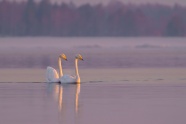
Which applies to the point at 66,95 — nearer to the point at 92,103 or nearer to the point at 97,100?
the point at 97,100

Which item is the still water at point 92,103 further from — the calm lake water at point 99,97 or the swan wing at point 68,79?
the swan wing at point 68,79

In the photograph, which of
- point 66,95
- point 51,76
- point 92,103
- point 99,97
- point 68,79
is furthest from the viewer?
point 51,76

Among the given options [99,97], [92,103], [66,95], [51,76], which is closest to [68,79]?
[51,76]

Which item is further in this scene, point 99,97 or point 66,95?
point 66,95

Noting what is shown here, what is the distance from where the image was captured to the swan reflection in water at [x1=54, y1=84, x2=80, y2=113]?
38.4 feet

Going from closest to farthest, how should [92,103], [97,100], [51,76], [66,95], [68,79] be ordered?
[92,103] < [97,100] < [66,95] < [68,79] < [51,76]

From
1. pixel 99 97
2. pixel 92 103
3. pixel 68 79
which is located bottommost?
pixel 92 103

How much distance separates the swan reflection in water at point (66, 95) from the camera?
11.7m

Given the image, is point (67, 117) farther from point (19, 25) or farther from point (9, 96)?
point (19, 25)

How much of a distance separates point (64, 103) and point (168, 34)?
128 ft

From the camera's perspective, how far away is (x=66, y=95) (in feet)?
43.9

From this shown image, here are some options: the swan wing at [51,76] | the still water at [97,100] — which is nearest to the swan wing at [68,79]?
the still water at [97,100]

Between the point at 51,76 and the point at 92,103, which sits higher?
the point at 51,76

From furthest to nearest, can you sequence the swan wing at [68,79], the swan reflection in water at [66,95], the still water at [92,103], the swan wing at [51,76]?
the swan wing at [51,76], the swan wing at [68,79], the swan reflection in water at [66,95], the still water at [92,103]
